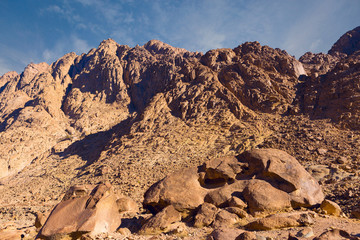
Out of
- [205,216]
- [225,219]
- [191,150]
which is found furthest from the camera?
[191,150]

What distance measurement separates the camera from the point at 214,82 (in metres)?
39.2

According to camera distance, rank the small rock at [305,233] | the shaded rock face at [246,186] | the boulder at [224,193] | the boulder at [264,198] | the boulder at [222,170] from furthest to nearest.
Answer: the boulder at [222,170], the boulder at [224,193], the shaded rock face at [246,186], the boulder at [264,198], the small rock at [305,233]

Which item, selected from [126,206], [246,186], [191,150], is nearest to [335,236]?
[246,186]

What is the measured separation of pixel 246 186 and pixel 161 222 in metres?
4.74

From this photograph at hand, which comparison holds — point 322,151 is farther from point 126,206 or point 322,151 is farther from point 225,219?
point 126,206

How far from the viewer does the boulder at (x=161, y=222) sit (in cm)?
892

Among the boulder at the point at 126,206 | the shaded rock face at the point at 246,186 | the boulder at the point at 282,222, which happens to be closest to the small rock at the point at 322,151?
the shaded rock face at the point at 246,186

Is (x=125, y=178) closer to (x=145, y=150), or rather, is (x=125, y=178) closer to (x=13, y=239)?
(x=145, y=150)

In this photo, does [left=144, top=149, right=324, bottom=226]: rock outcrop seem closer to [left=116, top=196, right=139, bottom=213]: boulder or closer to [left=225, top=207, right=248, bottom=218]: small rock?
[left=225, top=207, right=248, bottom=218]: small rock

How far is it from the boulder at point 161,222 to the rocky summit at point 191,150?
0.06 metres

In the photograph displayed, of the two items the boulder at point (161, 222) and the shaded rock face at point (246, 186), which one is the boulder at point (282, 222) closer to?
the shaded rock face at point (246, 186)

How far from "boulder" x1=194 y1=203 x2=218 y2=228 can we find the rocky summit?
0.14 feet

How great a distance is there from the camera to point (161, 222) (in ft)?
30.0

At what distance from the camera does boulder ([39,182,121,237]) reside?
8695 millimetres
